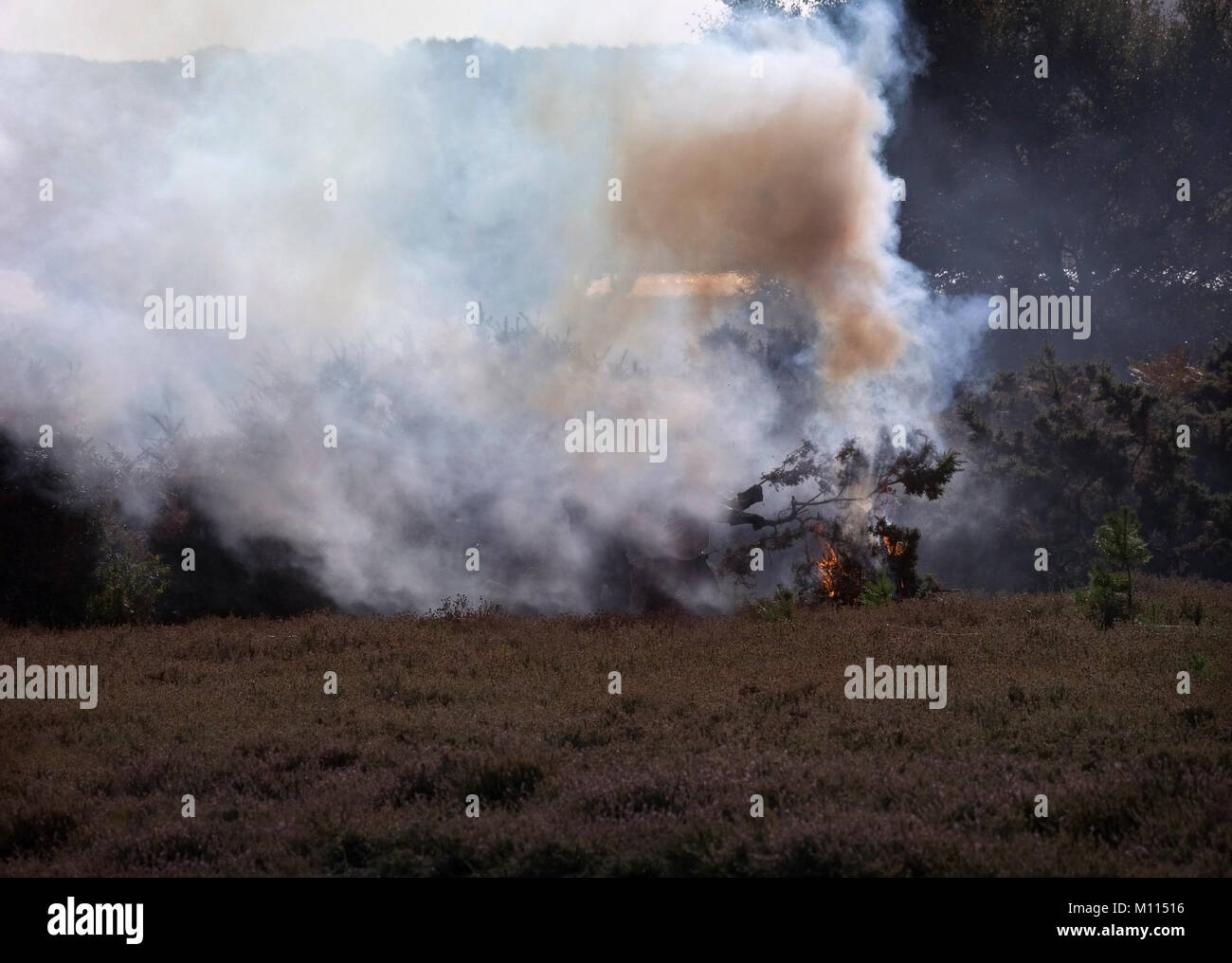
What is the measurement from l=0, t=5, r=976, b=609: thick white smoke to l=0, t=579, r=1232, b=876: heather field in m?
4.84

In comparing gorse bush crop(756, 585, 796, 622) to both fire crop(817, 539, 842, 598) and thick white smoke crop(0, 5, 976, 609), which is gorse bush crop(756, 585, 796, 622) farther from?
thick white smoke crop(0, 5, 976, 609)

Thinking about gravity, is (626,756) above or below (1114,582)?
below

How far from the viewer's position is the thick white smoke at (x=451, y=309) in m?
21.4

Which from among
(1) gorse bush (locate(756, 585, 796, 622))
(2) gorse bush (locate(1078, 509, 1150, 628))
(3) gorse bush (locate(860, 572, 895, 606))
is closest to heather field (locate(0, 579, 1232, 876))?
(2) gorse bush (locate(1078, 509, 1150, 628))

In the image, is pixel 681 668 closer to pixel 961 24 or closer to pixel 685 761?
pixel 685 761

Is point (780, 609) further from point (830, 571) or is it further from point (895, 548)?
point (895, 548)

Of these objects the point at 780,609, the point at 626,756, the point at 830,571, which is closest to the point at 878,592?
the point at 830,571

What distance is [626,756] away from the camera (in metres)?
10.7

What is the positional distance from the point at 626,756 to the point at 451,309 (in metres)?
15.5

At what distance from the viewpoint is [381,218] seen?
87.9 feet

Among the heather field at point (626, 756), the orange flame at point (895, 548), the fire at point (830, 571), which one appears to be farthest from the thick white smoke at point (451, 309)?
the heather field at point (626, 756)
